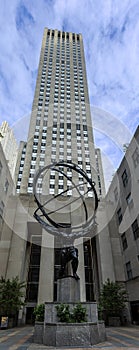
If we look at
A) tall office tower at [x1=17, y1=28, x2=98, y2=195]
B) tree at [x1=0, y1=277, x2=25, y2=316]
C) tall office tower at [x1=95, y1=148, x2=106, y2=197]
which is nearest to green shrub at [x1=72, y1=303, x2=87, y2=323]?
tree at [x1=0, y1=277, x2=25, y2=316]

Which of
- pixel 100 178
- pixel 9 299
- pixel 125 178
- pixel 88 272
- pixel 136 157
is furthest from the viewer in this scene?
pixel 100 178

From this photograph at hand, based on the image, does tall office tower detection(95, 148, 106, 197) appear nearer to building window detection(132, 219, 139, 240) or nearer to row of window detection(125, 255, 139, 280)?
row of window detection(125, 255, 139, 280)

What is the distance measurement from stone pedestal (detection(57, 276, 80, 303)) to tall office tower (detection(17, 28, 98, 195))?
27893mm

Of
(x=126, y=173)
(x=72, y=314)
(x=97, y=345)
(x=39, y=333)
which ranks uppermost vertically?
(x=126, y=173)

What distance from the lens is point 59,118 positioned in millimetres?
54656

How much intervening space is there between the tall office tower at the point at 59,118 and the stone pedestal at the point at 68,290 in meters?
27.9

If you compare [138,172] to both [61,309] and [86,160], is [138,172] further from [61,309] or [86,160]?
[86,160]

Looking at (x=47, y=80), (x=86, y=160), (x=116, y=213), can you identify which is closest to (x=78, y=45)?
(x=47, y=80)

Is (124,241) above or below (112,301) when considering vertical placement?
above

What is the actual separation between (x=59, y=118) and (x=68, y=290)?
48.9 meters

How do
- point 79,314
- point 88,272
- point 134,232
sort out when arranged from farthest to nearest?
1. point 88,272
2. point 134,232
3. point 79,314

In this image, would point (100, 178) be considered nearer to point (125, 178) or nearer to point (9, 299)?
point (125, 178)

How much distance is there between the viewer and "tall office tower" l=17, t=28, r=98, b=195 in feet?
157

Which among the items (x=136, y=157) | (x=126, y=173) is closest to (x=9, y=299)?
(x=126, y=173)
